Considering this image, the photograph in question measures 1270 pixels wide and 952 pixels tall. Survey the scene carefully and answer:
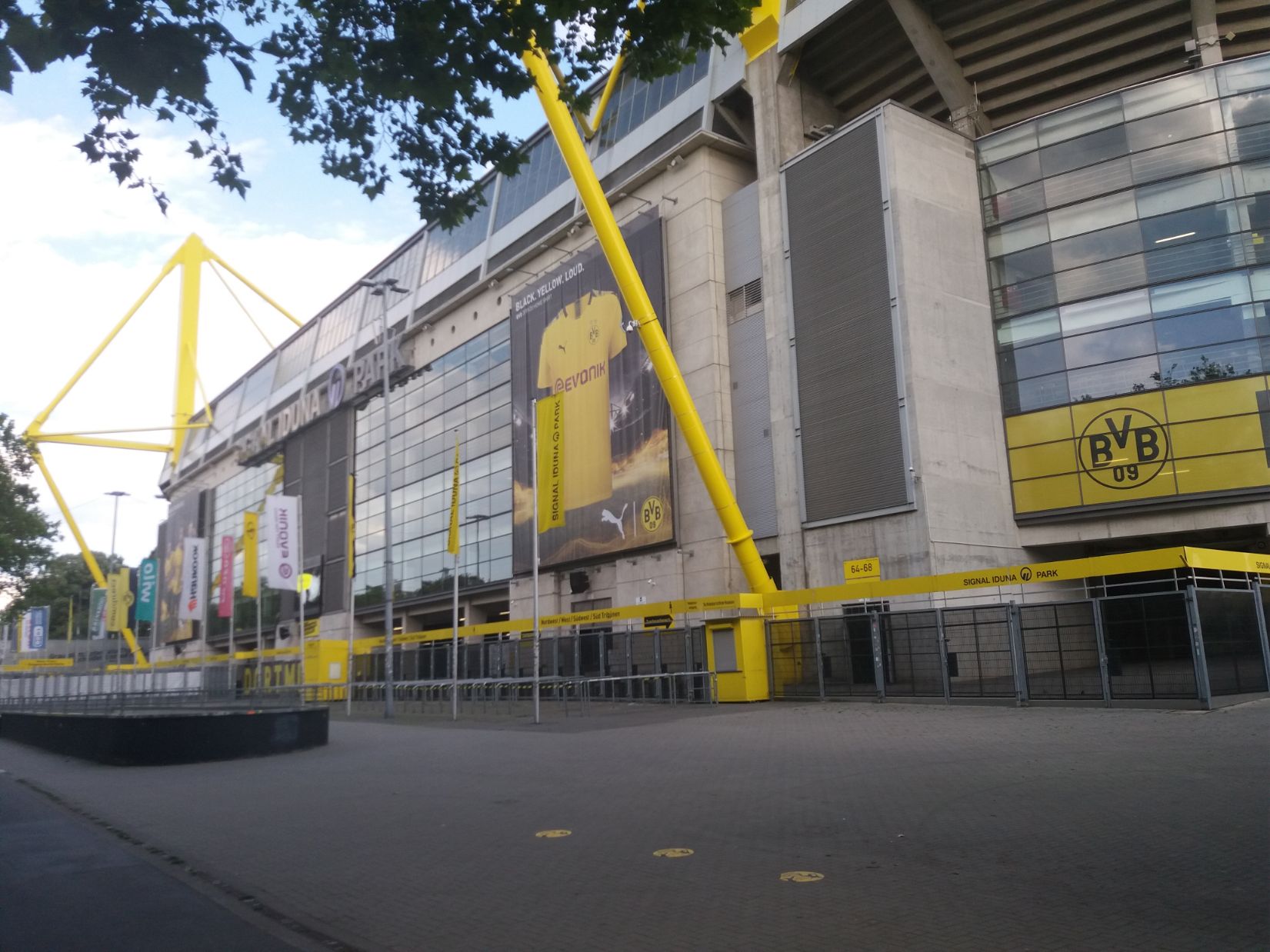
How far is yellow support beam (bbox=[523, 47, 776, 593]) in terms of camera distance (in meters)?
31.1

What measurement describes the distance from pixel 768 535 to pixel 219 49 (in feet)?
88.7

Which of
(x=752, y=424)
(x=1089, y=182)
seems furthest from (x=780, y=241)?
(x=1089, y=182)

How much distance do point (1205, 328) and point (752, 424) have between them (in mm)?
14127

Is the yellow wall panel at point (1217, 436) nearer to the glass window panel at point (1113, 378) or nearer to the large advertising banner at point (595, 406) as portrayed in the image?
the glass window panel at point (1113, 378)

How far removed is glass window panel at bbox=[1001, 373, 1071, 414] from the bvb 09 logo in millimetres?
1365

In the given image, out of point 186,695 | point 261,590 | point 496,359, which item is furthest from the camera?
point 261,590

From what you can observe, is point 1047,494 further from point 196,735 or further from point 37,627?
point 37,627

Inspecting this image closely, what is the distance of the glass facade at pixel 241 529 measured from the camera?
7188cm

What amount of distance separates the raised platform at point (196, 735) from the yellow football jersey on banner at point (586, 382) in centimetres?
2238

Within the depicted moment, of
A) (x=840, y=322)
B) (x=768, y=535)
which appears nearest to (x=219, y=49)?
(x=840, y=322)

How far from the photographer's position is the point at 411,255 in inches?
2329

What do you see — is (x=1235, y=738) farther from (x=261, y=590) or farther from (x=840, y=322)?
(x=261, y=590)

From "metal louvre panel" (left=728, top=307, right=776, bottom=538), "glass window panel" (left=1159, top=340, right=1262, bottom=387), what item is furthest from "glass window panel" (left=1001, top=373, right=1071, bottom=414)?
"metal louvre panel" (left=728, top=307, right=776, bottom=538)

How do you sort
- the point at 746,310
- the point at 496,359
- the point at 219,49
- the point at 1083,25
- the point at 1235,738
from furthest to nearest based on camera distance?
the point at 496,359, the point at 746,310, the point at 1083,25, the point at 1235,738, the point at 219,49
